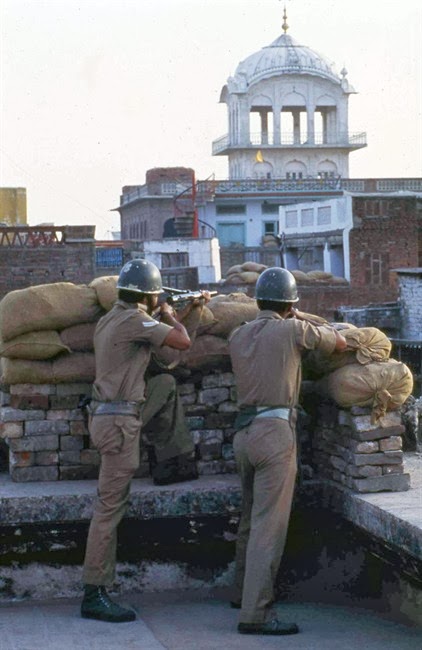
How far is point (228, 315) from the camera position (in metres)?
7.86

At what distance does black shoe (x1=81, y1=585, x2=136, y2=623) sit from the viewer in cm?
666

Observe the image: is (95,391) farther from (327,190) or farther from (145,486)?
(327,190)

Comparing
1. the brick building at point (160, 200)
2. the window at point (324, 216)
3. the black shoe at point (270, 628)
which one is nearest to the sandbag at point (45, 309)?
the black shoe at point (270, 628)

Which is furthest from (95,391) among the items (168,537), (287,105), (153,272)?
(287,105)

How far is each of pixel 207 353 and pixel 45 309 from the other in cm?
100

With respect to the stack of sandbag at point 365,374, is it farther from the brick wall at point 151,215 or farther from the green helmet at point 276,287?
the brick wall at point 151,215

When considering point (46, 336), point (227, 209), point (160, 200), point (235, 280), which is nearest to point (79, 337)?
point (46, 336)

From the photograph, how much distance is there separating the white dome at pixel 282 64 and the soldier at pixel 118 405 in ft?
209

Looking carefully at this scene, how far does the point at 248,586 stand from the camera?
639 centimetres

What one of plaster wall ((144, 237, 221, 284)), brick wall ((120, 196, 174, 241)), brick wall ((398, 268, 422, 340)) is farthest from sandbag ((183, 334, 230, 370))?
brick wall ((120, 196, 174, 241))

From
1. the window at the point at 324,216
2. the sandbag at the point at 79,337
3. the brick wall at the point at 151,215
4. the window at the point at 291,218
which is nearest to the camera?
the sandbag at the point at 79,337

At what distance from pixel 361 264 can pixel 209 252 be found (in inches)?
320

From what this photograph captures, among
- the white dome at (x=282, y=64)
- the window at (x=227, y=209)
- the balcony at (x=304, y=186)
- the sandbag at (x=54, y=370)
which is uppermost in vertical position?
the white dome at (x=282, y=64)

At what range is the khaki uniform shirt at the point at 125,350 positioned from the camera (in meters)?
6.64
